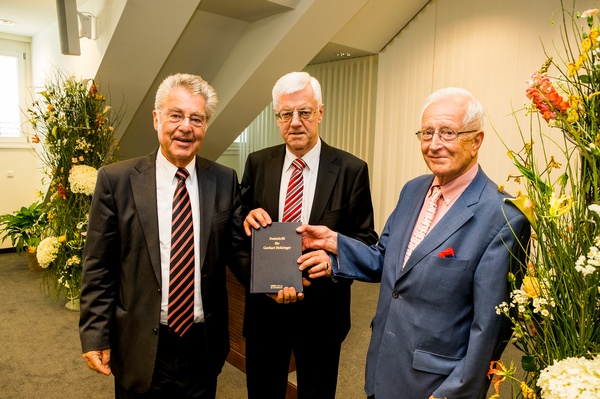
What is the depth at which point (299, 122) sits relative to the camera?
176 centimetres

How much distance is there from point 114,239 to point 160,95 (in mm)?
523

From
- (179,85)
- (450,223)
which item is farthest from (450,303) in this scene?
(179,85)

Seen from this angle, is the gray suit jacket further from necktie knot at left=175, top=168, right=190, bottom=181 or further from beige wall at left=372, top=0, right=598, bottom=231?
beige wall at left=372, top=0, right=598, bottom=231

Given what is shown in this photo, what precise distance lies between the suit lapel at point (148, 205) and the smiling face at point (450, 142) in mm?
924

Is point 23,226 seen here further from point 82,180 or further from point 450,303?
point 450,303

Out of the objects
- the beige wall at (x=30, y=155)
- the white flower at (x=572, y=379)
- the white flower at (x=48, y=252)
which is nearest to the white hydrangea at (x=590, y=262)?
the white flower at (x=572, y=379)

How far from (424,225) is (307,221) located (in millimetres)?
572

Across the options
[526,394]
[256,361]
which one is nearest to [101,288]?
[256,361]

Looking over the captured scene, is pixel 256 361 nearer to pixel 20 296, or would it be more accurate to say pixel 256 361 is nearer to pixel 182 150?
pixel 182 150

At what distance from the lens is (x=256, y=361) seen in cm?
184

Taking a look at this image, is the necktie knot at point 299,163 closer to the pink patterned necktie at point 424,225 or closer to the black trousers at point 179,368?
the pink patterned necktie at point 424,225

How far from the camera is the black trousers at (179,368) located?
1.56 meters

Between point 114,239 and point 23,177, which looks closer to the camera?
point 114,239

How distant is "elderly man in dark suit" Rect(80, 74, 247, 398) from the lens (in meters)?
1.51
